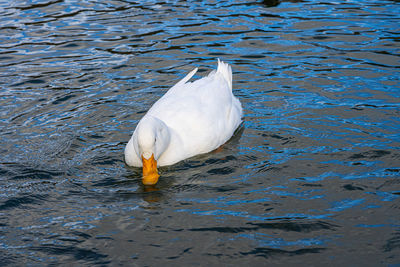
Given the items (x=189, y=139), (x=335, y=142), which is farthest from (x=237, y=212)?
(x=335, y=142)

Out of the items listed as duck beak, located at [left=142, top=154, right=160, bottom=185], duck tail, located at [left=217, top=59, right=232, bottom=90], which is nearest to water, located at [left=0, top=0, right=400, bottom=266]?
duck beak, located at [left=142, top=154, right=160, bottom=185]

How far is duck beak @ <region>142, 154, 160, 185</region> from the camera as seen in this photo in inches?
231

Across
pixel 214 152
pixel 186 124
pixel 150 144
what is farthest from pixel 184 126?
pixel 150 144

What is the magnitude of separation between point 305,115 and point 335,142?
2.79ft

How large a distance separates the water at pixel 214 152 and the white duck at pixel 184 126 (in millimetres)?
169

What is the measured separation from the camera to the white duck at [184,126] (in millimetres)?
5906

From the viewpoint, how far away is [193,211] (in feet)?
17.4

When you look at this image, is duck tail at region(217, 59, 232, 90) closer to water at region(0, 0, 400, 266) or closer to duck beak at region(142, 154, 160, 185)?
water at region(0, 0, 400, 266)

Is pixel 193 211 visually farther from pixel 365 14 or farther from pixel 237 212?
pixel 365 14

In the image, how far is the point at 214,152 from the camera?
671 centimetres

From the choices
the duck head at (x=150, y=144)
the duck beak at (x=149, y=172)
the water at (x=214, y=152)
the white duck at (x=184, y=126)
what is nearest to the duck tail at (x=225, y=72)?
the white duck at (x=184, y=126)

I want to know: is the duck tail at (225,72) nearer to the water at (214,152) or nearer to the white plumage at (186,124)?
the white plumage at (186,124)

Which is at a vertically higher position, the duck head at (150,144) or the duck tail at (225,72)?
the duck tail at (225,72)

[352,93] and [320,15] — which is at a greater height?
[320,15]
